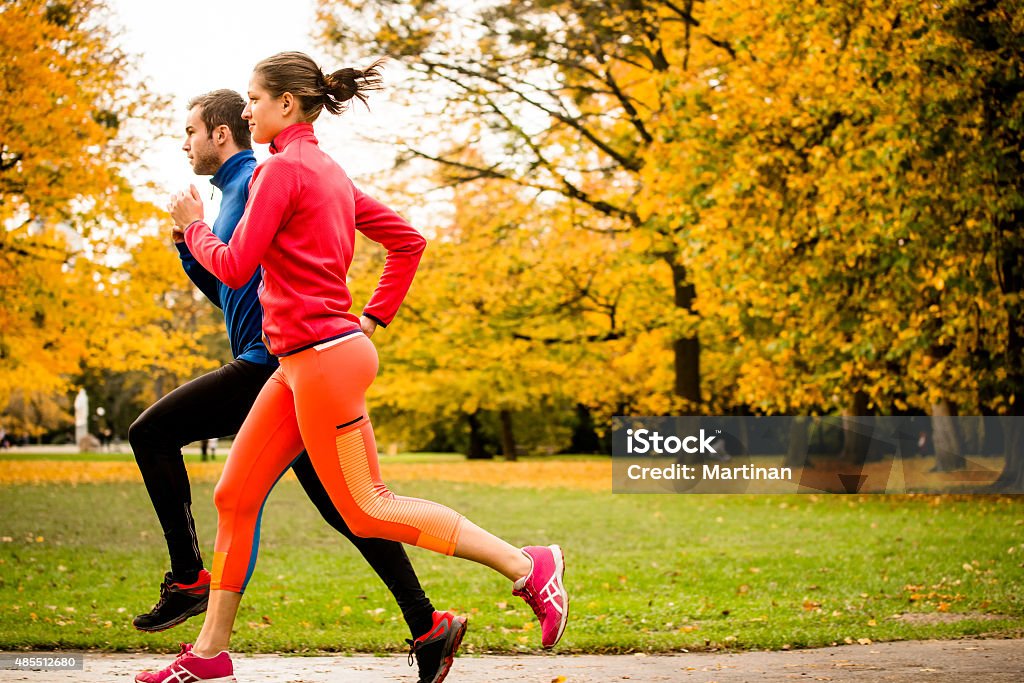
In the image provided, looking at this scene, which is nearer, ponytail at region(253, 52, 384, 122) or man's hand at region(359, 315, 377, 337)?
ponytail at region(253, 52, 384, 122)

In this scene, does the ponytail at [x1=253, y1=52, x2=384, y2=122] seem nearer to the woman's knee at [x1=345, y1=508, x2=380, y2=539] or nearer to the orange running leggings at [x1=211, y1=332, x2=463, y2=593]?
the orange running leggings at [x1=211, y1=332, x2=463, y2=593]

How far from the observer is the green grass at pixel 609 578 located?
6.11 meters

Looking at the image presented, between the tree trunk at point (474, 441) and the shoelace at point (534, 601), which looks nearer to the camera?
the shoelace at point (534, 601)

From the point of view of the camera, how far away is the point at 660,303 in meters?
22.9

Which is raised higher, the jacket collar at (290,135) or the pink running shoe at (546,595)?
the jacket collar at (290,135)

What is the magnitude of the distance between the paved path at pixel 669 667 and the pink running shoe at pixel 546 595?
2.69 ft

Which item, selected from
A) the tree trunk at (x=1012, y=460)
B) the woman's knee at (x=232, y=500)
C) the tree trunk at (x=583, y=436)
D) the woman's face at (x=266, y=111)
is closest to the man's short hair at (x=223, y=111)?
the woman's face at (x=266, y=111)

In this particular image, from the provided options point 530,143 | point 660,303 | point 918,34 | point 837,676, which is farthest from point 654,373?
point 837,676

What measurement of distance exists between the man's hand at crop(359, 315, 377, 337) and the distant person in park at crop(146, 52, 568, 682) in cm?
5

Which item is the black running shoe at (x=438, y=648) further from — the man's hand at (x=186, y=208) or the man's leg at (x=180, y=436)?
the man's hand at (x=186, y=208)

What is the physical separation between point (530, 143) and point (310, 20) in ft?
16.0

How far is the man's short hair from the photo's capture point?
424 centimetres

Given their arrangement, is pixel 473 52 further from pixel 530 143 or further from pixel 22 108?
pixel 22 108
